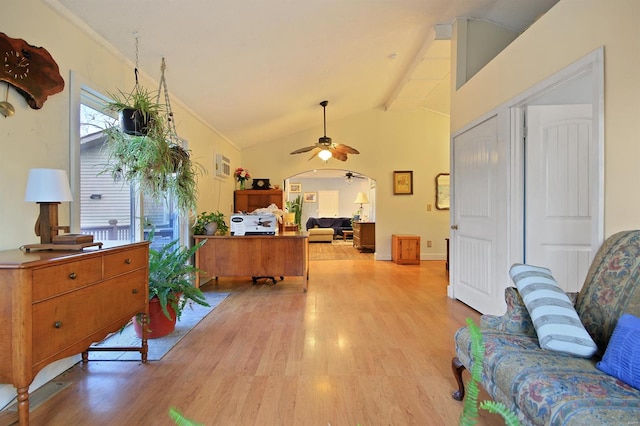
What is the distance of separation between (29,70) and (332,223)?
1061cm

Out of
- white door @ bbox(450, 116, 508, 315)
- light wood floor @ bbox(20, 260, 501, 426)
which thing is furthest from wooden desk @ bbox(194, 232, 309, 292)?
white door @ bbox(450, 116, 508, 315)

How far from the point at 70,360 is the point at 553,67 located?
378 centimetres

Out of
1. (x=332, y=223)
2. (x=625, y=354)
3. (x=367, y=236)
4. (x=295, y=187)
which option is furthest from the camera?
(x=295, y=187)

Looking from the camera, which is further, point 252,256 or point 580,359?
point 252,256

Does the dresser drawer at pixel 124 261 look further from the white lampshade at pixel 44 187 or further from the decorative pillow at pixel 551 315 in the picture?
the decorative pillow at pixel 551 315

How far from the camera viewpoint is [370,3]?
306 centimetres

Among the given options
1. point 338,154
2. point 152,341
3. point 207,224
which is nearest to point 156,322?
point 152,341

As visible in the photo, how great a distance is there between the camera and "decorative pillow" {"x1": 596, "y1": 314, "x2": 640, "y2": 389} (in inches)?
47.4

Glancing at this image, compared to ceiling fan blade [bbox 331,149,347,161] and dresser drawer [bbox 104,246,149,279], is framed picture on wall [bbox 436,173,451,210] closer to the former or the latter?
ceiling fan blade [bbox 331,149,347,161]

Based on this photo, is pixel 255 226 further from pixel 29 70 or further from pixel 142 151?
pixel 29 70

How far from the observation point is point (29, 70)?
188cm

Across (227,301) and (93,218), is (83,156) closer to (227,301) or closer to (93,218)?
(93,218)

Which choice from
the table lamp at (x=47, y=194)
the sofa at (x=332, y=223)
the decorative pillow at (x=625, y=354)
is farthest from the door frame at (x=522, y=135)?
the sofa at (x=332, y=223)

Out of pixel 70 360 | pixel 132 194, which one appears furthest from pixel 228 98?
pixel 70 360
